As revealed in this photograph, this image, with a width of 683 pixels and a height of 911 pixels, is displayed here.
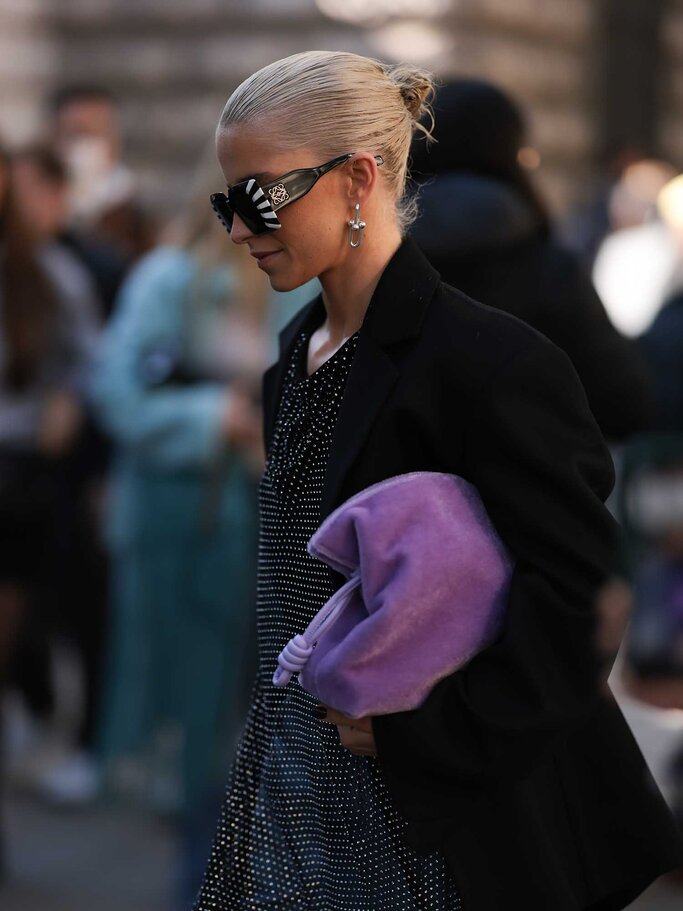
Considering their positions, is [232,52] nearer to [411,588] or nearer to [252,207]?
[252,207]

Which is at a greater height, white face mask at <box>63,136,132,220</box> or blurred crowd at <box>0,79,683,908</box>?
blurred crowd at <box>0,79,683,908</box>

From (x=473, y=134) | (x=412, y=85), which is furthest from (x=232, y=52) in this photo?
(x=412, y=85)

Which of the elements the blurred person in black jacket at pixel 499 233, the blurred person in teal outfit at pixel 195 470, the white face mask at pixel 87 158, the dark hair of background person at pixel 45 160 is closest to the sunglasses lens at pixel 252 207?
the blurred person in black jacket at pixel 499 233

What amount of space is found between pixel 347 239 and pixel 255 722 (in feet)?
2.34

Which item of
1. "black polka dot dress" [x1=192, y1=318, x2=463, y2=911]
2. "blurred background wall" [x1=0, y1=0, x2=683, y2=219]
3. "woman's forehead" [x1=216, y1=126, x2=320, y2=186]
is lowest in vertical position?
"blurred background wall" [x1=0, y1=0, x2=683, y2=219]

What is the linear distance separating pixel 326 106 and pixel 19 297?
10.3 feet

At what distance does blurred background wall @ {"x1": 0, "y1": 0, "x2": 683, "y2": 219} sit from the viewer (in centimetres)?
1337

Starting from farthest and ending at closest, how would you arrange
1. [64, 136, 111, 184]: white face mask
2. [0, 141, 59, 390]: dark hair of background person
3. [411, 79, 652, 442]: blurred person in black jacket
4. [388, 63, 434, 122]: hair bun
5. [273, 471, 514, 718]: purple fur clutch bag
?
[64, 136, 111, 184]: white face mask < [0, 141, 59, 390]: dark hair of background person < [411, 79, 652, 442]: blurred person in black jacket < [388, 63, 434, 122]: hair bun < [273, 471, 514, 718]: purple fur clutch bag

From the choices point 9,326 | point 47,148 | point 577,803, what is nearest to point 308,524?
point 577,803

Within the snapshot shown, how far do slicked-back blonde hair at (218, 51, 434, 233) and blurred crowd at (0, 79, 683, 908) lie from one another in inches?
39.5

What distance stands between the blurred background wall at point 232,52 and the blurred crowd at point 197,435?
7980 mm

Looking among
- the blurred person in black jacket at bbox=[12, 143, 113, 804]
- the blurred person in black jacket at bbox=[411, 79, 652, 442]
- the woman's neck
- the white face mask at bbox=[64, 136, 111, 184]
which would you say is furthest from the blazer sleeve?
the white face mask at bbox=[64, 136, 111, 184]

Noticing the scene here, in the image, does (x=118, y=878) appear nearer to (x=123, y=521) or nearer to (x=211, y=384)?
(x=123, y=521)

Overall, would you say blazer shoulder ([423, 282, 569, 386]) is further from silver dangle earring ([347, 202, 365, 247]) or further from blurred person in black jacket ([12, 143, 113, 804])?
blurred person in black jacket ([12, 143, 113, 804])
